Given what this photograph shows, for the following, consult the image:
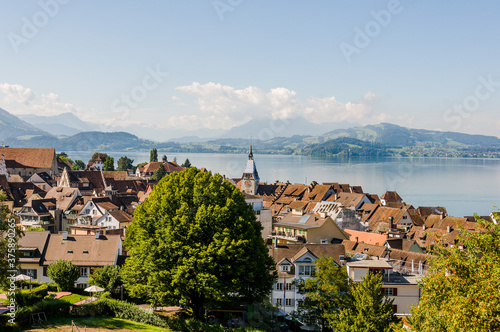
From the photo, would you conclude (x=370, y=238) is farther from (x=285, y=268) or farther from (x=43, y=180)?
(x=43, y=180)

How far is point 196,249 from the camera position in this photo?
96.4 feet

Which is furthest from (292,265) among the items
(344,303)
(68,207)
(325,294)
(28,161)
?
(28,161)

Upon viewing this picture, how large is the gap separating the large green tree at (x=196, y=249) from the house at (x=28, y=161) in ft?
333

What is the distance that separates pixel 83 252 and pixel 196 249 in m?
17.2

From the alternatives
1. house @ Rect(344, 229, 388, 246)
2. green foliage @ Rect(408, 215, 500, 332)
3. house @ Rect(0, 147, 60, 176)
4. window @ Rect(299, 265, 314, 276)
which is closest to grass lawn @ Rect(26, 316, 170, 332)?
green foliage @ Rect(408, 215, 500, 332)

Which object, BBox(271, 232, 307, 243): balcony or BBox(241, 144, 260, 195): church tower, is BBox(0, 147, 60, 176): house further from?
BBox(271, 232, 307, 243): balcony

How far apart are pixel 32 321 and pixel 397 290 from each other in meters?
25.4

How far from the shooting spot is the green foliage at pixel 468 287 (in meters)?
15.8

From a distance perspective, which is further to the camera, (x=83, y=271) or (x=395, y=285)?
(x=83, y=271)

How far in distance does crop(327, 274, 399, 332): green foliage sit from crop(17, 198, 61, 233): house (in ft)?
158

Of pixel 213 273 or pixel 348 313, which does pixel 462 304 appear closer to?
pixel 348 313

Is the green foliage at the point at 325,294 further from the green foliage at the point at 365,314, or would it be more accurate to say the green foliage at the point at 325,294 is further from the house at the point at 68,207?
the house at the point at 68,207

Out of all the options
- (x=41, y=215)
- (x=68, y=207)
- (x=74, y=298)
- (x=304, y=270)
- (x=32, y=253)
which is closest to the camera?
(x=74, y=298)

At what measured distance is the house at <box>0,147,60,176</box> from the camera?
402 feet
